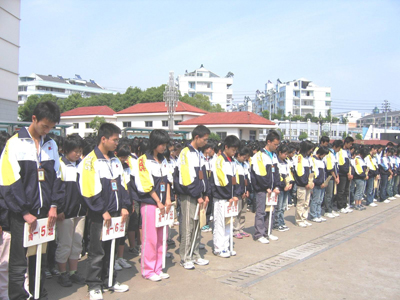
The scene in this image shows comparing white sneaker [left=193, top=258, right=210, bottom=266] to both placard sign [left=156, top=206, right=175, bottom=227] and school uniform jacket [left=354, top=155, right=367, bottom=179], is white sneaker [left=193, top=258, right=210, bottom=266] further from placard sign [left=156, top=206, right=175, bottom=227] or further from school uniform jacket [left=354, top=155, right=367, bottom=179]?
school uniform jacket [left=354, top=155, right=367, bottom=179]

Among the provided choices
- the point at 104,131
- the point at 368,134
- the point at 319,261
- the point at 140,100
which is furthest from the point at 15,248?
the point at 368,134

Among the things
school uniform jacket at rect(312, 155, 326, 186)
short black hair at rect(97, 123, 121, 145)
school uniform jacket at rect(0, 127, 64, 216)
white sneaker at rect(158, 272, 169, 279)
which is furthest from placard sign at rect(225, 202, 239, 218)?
school uniform jacket at rect(312, 155, 326, 186)

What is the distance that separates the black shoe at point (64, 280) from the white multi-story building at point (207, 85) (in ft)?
249

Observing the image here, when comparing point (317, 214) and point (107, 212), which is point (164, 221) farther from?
point (317, 214)

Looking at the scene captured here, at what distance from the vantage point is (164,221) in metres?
4.82

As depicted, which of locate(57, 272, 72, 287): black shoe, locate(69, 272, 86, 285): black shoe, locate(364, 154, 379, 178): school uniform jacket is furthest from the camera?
locate(364, 154, 379, 178): school uniform jacket

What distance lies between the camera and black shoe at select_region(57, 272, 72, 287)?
14.7ft

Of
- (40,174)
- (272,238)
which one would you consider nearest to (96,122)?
(272,238)

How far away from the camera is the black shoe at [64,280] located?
447cm

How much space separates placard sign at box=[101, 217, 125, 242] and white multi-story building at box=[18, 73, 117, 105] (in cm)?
7379

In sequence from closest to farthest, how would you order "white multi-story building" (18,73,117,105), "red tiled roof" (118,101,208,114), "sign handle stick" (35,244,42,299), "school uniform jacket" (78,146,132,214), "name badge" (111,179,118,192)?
"sign handle stick" (35,244,42,299) < "school uniform jacket" (78,146,132,214) < "name badge" (111,179,118,192) < "red tiled roof" (118,101,208,114) < "white multi-story building" (18,73,117,105)

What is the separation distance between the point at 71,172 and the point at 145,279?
1.84 metres

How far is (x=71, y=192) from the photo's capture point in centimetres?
455

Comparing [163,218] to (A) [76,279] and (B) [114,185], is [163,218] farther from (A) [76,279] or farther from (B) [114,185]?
(A) [76,279]
